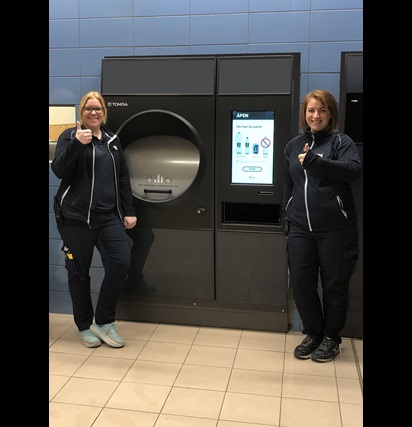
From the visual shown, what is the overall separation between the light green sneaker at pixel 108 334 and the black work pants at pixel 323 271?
1.19 m

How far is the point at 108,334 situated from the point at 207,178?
1216 mm

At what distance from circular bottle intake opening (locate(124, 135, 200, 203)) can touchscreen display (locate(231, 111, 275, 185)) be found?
0.97ft

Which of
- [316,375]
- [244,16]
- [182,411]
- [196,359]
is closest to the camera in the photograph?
[182,411]

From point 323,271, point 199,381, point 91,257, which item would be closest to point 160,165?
point 91,257

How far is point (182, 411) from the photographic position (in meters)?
2.56

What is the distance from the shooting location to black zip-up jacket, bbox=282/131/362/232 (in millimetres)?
2873

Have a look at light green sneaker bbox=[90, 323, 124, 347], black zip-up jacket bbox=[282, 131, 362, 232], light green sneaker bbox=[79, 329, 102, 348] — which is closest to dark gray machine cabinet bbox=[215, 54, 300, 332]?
black zip-up jacket bbox=[282, 131, 362, 232]

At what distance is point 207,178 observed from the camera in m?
3.43

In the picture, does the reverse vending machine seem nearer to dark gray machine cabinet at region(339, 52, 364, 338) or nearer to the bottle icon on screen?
the bottle icon on screen

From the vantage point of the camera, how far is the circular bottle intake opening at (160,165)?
11.5ft

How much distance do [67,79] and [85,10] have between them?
0.49 meters

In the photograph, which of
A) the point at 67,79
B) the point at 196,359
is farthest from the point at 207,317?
the point at 67,79
